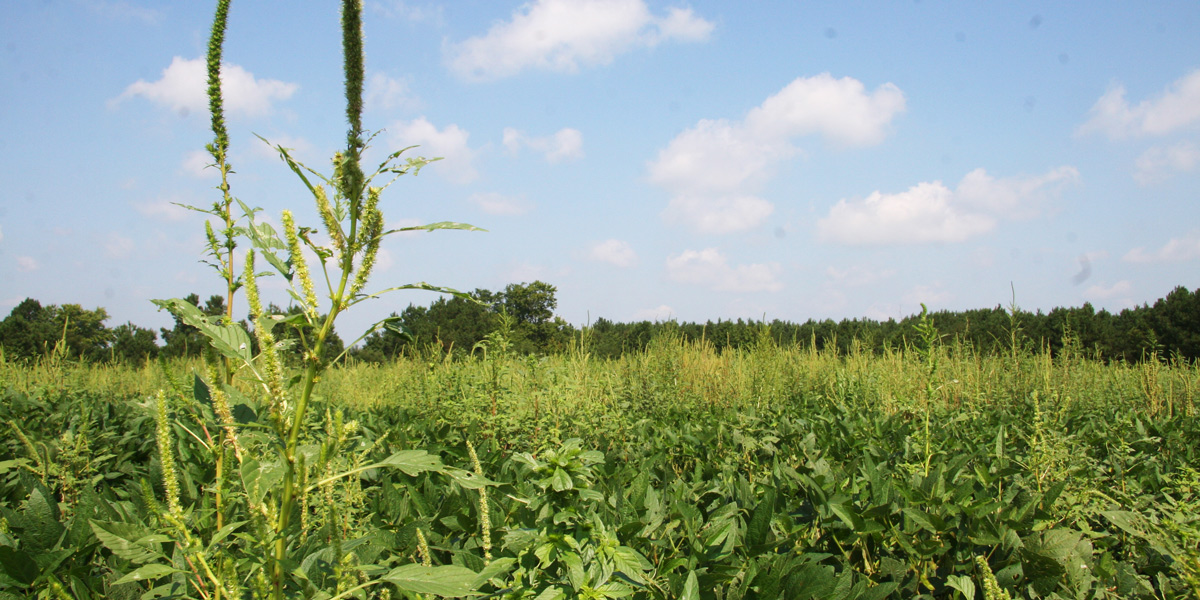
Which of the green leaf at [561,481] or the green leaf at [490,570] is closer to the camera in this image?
the green leaf at [490,570]

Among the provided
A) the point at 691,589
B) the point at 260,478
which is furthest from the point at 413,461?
the point at 691,589

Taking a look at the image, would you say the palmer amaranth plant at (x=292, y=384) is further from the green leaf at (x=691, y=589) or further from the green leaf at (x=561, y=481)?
the green leaf at (x=691, y=589)

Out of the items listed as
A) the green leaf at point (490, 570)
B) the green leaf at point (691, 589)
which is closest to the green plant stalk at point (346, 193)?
the green leaf at point (490, 570)

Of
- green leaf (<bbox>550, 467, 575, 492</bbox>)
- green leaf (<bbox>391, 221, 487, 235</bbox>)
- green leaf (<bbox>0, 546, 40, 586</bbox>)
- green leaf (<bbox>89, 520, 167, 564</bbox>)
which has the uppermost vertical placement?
green leaf (<bbox>391, 221, 487, 235</bbox>)

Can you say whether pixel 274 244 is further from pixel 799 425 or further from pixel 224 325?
pixel 799 425

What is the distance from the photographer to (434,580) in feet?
3.05

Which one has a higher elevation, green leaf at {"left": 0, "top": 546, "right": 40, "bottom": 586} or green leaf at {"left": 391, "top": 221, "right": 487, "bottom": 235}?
green leaf at {"left": 391, "top": 221, "right": 487, "bottom": 235}

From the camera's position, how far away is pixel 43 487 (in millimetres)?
1636

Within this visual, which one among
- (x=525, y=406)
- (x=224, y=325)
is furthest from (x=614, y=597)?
(x=525, y=406)

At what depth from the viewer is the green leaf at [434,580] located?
903 millimetres

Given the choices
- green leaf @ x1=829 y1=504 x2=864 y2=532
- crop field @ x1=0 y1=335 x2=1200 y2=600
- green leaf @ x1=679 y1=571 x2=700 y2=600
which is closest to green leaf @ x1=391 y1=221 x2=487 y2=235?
crop field @ x1=0 y1=335 x2=1200 y2=600

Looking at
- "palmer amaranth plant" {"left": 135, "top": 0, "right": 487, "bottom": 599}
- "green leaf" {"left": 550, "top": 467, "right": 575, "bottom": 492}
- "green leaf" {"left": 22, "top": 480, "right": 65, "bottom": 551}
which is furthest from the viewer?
"green leaf" {"left": 22, "top": 480, "right": 65, "bottom": 551}

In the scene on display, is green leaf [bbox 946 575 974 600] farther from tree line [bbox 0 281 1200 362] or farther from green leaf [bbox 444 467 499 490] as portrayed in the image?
tree line [bbox 0 281 1200 362]

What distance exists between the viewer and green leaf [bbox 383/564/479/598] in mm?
903
